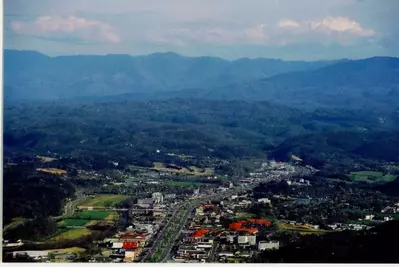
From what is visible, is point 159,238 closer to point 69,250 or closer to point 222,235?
point 222,235

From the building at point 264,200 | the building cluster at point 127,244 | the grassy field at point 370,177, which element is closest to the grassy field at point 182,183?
the building at point 264,200

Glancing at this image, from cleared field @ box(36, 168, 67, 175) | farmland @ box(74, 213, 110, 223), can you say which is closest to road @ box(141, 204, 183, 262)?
farmland @ box(74, 213, 110, 223)

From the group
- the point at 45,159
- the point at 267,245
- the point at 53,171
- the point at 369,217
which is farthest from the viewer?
the point at 45,159

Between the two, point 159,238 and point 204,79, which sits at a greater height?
point 204,79

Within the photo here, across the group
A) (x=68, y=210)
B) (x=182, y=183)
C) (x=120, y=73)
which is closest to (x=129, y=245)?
(x=68, y=210)

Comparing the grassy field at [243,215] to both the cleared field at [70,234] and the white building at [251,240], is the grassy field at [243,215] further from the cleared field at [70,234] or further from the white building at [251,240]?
the cleared field at [70,234]

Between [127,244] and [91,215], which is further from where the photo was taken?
[91,215]

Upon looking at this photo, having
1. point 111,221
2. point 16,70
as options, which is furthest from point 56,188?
point 16,70

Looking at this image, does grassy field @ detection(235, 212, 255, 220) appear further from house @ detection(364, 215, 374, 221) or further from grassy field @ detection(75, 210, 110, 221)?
grassy field @ detection(75, 210, 110, 221)
